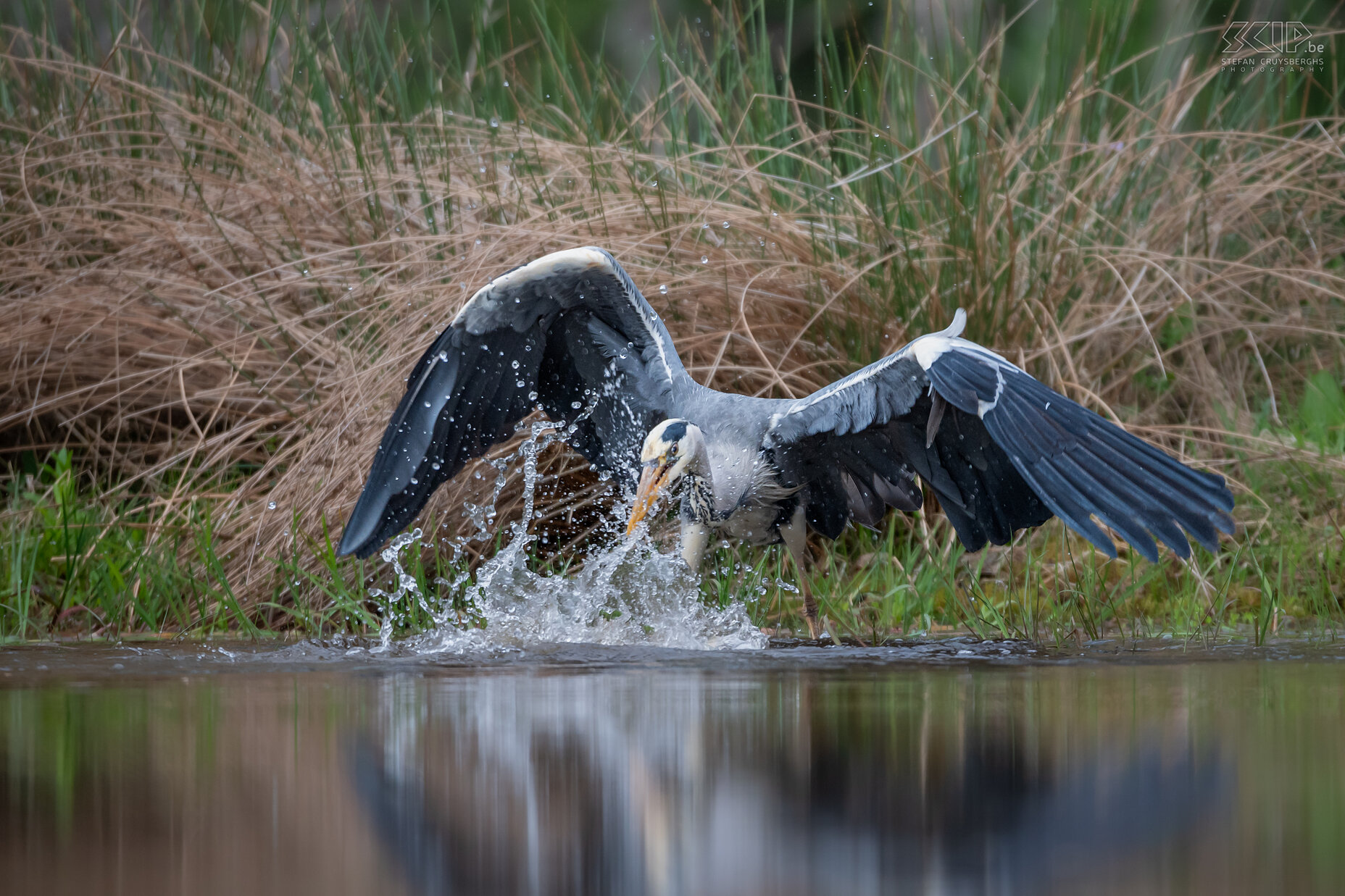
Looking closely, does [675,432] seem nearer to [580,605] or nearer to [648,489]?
[648,489]

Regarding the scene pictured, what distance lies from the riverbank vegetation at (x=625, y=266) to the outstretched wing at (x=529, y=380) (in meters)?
0.33

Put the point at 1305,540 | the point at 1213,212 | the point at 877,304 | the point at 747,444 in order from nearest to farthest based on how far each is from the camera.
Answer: the point at 747,444 → the point at 1305,540 → the point at 877,304 → the point at 1213,212

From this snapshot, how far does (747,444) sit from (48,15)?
182 inches

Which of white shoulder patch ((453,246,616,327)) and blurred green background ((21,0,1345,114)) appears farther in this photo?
blurred green background ((21,0,1345,114))

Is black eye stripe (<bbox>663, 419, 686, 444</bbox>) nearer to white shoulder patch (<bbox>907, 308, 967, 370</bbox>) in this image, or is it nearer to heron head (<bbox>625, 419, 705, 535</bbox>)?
heron head (<bbox>625, 419, 705, 535</bbox>)

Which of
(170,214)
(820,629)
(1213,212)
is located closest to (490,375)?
(820,629)

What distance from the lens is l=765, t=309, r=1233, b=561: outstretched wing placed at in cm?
402

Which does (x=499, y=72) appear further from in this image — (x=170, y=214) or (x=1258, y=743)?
(x=1258, y=743)

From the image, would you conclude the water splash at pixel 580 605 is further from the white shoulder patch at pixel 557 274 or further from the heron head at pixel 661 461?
the white shoulder patch at pixel 557 274

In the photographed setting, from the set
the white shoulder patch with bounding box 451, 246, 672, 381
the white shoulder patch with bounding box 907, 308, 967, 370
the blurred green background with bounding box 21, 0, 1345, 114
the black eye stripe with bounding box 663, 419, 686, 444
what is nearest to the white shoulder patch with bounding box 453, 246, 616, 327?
the white shoulder patch with bounding box 451, 246, 672, 381

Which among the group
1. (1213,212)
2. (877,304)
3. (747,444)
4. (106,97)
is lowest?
(747,444)

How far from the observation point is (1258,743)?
9.13 ft

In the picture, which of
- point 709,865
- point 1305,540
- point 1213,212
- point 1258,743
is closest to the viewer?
point 709,865

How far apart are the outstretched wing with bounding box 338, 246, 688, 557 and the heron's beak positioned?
0.42 metres
